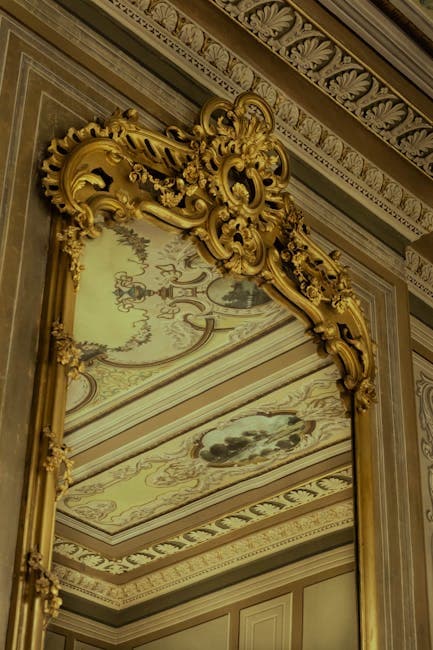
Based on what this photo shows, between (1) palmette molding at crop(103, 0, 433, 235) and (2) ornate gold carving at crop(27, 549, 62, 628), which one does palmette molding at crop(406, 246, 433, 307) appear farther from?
(2) ornate gold carving at crop(27, 549, 62, 628)

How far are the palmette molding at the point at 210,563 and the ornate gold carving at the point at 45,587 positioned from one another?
0.09 metres

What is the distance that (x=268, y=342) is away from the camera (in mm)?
Answer: 3543

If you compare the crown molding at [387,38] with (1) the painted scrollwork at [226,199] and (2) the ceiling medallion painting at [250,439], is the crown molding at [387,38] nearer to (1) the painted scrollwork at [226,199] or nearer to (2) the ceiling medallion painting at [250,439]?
(1) the painted scrollwork at [226,199]

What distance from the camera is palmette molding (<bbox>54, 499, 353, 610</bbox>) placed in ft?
8.98

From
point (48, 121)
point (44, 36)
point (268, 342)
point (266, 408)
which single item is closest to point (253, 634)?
point (266, 408)

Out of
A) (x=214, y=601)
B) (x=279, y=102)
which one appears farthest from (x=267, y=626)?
(x=279, y=102)

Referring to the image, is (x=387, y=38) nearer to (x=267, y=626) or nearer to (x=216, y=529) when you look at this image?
(x=216, y=529)

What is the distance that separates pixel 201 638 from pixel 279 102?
198 centimetres

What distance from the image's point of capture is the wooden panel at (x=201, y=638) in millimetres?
2887

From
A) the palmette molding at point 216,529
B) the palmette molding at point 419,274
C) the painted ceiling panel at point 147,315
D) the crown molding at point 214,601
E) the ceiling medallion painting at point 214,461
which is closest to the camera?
the crown molding at point 214,601

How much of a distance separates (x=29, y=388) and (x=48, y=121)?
839 mm

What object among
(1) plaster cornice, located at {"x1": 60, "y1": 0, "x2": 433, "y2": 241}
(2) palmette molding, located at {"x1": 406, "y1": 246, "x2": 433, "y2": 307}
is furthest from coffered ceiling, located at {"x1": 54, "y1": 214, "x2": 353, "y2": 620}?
(2) palmette molding, located at {"x1": 406, "y1": 246, "x2": 433, "y2": 307}

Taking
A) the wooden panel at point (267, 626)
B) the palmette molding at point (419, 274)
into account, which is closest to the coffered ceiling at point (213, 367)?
the wooden panel at point (267, 626)

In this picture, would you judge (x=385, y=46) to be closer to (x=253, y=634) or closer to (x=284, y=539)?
(x=284, y=539)
